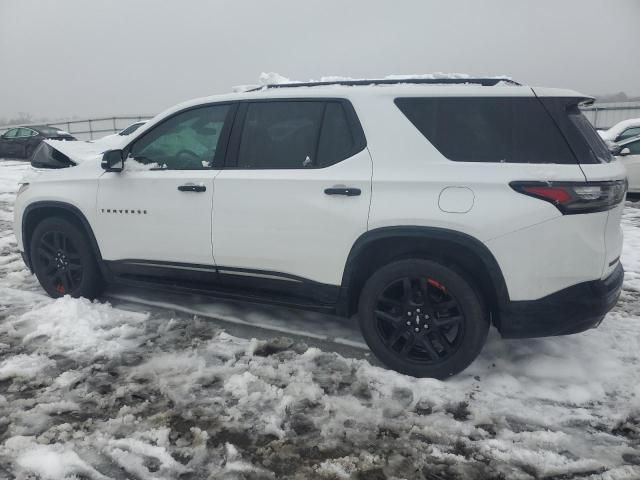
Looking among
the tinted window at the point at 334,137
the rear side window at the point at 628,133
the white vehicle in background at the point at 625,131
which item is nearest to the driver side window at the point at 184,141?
the tinted window at the point at 334,137

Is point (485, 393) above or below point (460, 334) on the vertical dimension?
below

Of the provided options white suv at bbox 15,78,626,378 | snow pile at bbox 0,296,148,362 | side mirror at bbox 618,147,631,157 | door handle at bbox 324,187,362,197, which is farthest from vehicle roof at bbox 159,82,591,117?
side mirror at bbox 618,147,631,157

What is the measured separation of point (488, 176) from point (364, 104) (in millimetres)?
969

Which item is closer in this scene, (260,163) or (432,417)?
(432,417)

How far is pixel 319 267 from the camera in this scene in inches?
137

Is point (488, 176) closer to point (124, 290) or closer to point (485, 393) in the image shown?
point (485, 393)

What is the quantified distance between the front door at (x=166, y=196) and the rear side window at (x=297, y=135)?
9.5 inches

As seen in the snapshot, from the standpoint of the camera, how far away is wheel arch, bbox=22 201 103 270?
4367 millimetres

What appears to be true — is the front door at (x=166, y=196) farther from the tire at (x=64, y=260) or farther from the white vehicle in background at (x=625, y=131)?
the white vehicle in background at (x=625, y=131)

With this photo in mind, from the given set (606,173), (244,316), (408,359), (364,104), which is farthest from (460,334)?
(244,316)

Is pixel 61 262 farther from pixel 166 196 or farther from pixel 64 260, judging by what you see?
pixel 166 196

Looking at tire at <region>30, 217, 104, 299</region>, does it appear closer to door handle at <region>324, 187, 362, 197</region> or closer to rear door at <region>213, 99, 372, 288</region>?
rear door at <region>213, 99, 372, 288</region>

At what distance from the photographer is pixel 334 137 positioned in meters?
3.49

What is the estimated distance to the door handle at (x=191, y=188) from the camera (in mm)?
3775
